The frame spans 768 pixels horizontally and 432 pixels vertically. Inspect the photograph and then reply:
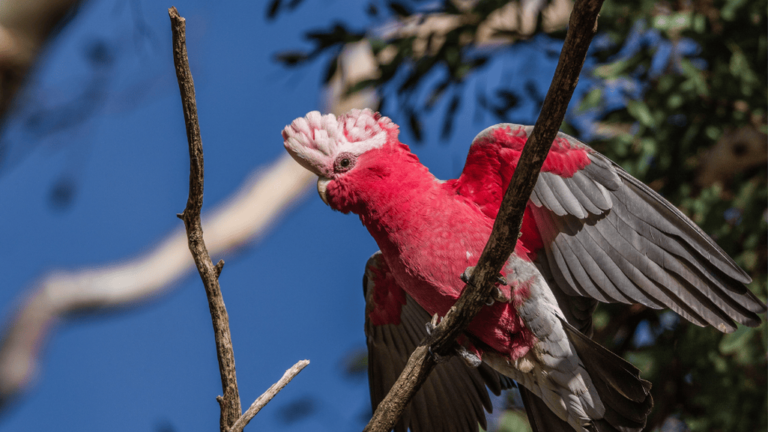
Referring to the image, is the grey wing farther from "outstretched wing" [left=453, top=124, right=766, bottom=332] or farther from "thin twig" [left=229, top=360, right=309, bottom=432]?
"thin twig" [left=229, top=360, right=309, bottom=432]

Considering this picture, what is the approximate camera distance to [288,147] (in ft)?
3.87

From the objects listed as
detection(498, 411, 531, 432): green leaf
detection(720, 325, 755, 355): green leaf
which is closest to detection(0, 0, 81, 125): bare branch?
detection(498, 411, 531, 432): green leaf

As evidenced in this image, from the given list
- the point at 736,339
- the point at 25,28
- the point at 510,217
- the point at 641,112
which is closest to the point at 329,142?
the point at 510,217

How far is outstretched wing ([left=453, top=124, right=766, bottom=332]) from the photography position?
1.02m

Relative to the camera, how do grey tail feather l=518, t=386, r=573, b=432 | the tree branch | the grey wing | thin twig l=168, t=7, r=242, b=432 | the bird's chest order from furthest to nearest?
1. grey tail feather l=518, t=386, r=573, b=432
2. the bird's chest
3. the grey wing
4. thin twig l=168, t=7, r=242, b=432
5. the tree branch

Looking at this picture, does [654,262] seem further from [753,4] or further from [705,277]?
[753,4]

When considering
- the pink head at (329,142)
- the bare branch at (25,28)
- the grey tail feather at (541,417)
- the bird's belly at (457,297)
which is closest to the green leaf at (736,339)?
the grey tail feather at (541,417)

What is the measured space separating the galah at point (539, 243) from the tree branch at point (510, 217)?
133mm

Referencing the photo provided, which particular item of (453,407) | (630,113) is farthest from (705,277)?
(630,113)

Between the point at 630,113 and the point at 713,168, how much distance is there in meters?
0.43

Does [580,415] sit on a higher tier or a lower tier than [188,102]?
lower

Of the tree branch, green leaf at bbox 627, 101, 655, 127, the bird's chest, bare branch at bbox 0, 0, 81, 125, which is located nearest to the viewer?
the tree branch

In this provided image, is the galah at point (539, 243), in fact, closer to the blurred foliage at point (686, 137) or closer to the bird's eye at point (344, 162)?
the bird's eye at point (344, 162)

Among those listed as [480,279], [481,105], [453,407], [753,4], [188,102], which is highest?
[481,105]
